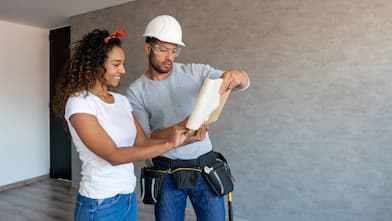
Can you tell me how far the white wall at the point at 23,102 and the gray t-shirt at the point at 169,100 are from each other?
3.38 metres

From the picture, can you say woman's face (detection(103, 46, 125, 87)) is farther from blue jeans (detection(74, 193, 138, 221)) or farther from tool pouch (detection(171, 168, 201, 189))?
tool pouch (detection(171, 168, 201, 189))

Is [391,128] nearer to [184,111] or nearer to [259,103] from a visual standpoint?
[259,103]

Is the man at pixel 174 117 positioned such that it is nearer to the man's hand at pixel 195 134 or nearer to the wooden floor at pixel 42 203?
the man's hand at pixel 195 134

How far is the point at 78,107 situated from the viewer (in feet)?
3.71

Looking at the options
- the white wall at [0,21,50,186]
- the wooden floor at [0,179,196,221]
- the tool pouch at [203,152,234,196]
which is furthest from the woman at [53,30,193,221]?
the white wall at [0,21,50,186]

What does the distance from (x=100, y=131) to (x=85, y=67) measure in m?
0.25

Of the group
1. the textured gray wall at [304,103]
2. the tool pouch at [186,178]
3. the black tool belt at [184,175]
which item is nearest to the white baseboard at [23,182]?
the textured gray wall at [304,103]

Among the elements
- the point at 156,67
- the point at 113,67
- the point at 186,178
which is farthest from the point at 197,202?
the point at 113,67

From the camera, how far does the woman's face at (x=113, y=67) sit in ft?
4.06

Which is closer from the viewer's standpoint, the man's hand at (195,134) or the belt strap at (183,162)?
the man's hand at (195,134)

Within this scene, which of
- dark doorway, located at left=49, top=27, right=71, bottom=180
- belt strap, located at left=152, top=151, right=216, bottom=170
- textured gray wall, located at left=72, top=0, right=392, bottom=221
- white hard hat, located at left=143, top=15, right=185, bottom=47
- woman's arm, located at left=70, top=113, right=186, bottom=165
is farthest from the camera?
dark doorway, located at left=49, top=27, right=71, bottom=180

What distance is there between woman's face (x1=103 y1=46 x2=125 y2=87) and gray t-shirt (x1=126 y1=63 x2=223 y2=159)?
0.33m

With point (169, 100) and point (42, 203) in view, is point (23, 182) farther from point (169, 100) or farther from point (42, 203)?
point (169, 100)

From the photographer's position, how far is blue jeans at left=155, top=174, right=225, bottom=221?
5.21 feet
